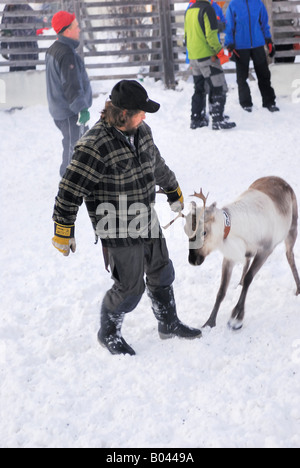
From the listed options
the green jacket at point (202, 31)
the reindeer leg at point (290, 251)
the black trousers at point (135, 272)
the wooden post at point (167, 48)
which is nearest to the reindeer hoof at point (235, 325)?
the black trousers at point (135, 272)

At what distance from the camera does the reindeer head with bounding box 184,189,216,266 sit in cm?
339

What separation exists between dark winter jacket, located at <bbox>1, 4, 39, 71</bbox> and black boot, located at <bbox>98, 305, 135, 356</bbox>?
8.40 metres

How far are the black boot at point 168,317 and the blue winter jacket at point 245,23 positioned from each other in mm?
5855

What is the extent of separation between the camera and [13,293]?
4602mm

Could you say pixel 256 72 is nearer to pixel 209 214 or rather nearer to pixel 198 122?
pixel 198 122

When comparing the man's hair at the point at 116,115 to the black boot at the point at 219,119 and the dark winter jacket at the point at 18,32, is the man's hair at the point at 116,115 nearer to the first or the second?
the black boot at the point at 219,119

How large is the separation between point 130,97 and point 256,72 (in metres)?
6.23

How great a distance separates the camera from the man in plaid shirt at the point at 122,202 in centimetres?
306

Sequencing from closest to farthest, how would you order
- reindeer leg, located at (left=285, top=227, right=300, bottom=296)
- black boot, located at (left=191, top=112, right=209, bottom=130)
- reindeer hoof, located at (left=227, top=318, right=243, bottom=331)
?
reindeer hoof, located at (left=227, top=318, right=243, bottom=331), reindeer leg, located at (left=285, top=227, right=300, bottom=296), black boot, located at (left=191, top=112, right=209, bottom=130)

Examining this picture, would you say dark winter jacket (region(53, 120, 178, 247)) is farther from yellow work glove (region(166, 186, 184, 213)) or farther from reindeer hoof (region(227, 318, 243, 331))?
reindeer hoof (region(227, 318, 243, 331))

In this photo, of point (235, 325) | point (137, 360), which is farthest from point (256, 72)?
point (137, 360)

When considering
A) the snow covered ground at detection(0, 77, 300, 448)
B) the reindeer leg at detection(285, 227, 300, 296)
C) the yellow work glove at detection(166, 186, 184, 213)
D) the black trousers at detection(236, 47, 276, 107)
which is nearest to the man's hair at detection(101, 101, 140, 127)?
the yellow work glove at detection(166, 186, 184, 213)
